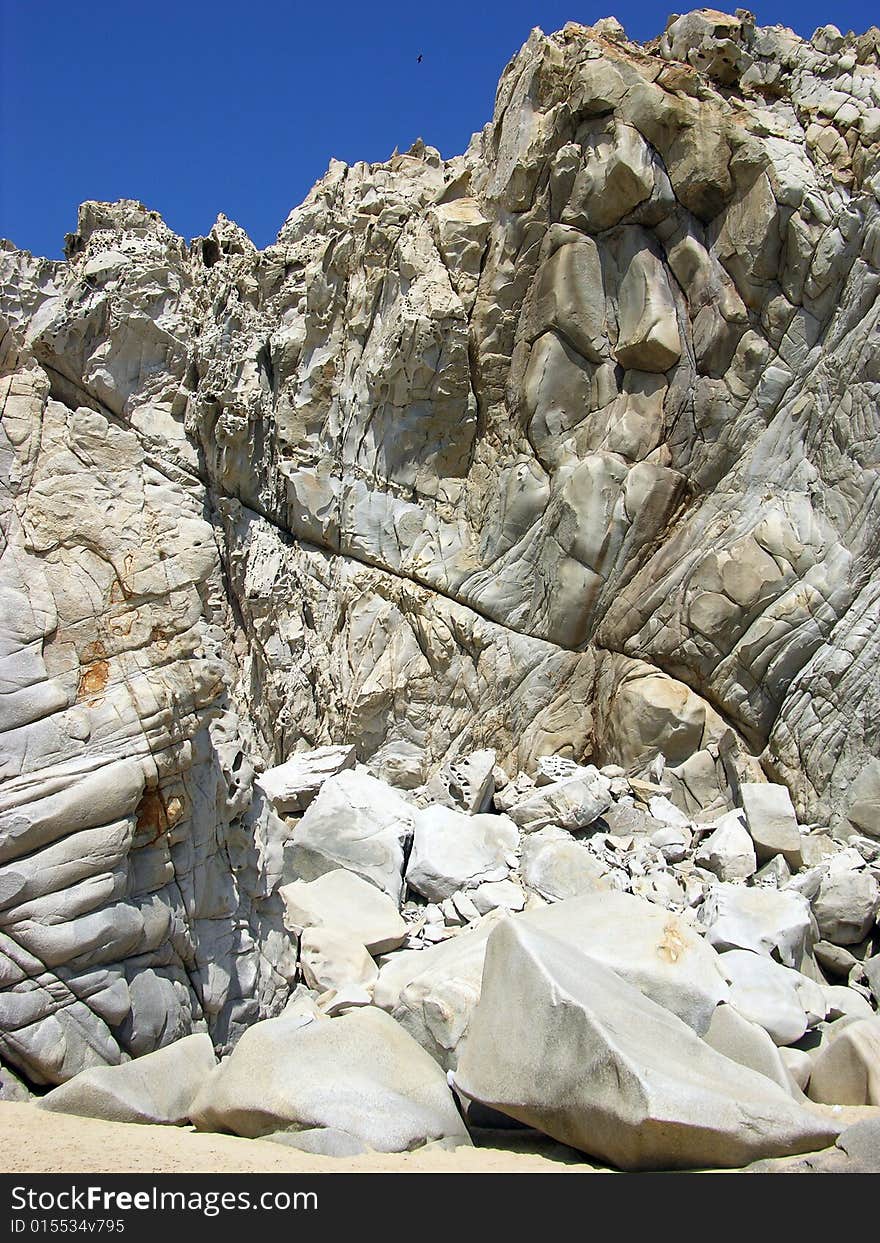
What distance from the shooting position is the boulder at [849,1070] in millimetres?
5051

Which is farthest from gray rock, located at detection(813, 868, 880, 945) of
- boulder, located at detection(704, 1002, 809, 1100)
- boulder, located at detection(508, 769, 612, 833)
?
boulder, located at detection(704, 1002, 809, 1100)

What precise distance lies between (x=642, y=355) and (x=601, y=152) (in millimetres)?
2517

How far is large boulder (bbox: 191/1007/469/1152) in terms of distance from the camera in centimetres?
428

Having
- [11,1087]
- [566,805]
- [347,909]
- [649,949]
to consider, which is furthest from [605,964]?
[566,805]

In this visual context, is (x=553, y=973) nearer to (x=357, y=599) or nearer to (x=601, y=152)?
(x=357, y=599)

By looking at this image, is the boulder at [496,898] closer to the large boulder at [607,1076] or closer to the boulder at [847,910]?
the boulder at [847,910]

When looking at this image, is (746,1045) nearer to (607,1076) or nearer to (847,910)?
(607,1076)

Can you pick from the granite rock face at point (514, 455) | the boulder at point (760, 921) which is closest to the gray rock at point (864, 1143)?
the boulder at point (760, 921)

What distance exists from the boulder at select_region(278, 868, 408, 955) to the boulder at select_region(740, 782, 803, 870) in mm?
3586

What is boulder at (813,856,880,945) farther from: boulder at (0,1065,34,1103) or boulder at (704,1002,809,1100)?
boulder at (0,1065,34,1103)

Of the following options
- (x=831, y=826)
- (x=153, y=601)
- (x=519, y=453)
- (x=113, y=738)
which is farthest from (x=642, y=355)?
(x=113, y=738)

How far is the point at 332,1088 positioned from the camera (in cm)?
447

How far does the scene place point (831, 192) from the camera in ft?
34.6

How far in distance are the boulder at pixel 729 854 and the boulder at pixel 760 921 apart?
102 cm
